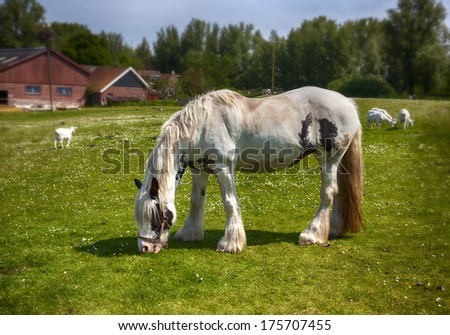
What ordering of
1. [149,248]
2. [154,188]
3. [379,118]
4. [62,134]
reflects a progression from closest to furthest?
1. [154,188]
2. [149,248]
3. [379,118]
4. [62,134]

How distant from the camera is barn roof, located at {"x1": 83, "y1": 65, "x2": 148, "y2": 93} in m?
12.4

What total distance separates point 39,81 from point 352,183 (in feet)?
43.1

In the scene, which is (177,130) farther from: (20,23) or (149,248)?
(20,23)

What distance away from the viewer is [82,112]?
17047mm

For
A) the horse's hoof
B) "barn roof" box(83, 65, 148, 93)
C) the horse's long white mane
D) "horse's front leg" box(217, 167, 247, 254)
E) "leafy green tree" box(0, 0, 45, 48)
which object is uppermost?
"leafy green tree" box(0, 0, 45, 48)

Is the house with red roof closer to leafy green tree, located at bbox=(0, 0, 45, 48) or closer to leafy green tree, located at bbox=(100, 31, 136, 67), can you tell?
leafy green tree, located at bbox=(100, 31, 136, 67)

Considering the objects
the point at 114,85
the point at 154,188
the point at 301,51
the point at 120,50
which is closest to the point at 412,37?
the point at 301,51

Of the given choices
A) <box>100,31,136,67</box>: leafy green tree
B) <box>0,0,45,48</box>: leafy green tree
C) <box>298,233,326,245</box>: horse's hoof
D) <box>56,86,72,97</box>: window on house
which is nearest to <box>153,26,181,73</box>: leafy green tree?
<box>100,31,136,67</box>: leafy green tree

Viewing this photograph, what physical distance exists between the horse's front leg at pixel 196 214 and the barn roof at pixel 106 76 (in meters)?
4.53

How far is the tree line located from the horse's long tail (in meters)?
1.55

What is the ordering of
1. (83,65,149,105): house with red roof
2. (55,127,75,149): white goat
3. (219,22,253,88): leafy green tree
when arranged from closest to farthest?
(219,22,253,88): leafy green tree, (83,65,149,105): house with red roof, (55,127,75,149): white goat

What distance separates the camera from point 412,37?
8.05 metres

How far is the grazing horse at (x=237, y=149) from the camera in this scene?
777cm

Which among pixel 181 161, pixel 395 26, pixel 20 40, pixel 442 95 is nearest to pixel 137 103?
pixel 20 40
